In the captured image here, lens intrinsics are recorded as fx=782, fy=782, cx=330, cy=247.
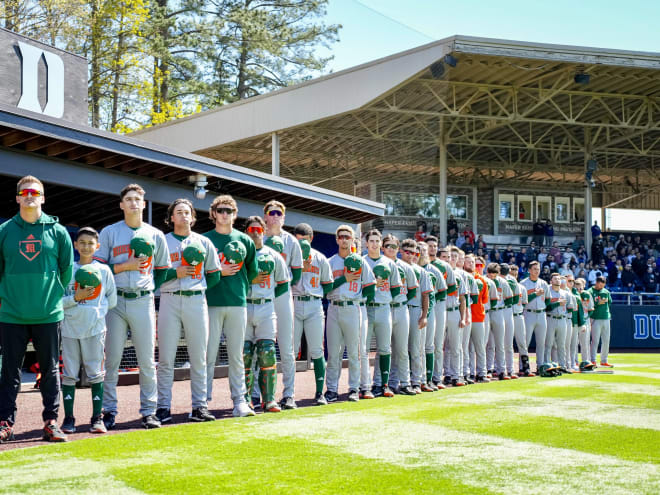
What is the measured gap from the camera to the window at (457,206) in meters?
38.0

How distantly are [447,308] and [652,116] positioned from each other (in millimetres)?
22497

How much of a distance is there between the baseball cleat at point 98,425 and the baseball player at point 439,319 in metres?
5.48

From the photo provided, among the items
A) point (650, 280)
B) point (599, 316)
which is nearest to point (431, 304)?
point (599, 316)

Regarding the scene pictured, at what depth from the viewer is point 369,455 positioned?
5363 mm

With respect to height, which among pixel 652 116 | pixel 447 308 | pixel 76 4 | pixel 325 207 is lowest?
pixel 447 308

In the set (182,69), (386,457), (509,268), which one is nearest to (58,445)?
(386,457)

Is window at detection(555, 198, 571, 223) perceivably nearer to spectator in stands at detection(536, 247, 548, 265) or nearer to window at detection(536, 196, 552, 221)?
window at detection(536, 196, 552, 221)

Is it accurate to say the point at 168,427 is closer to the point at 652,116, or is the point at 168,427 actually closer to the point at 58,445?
the point at 58,445

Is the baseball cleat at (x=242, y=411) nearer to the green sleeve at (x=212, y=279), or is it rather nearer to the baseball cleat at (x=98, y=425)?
the green sleeve at (x=212, y=279)

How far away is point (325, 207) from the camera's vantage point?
603 inches

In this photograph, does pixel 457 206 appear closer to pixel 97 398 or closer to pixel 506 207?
pixel 506 207

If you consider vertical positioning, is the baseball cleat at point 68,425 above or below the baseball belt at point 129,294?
below

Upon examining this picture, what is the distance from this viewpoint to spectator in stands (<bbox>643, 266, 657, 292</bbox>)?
28541 millimetres

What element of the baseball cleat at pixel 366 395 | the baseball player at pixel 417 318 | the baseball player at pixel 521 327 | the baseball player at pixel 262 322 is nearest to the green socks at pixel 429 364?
the baseball player at pixel 417 318
